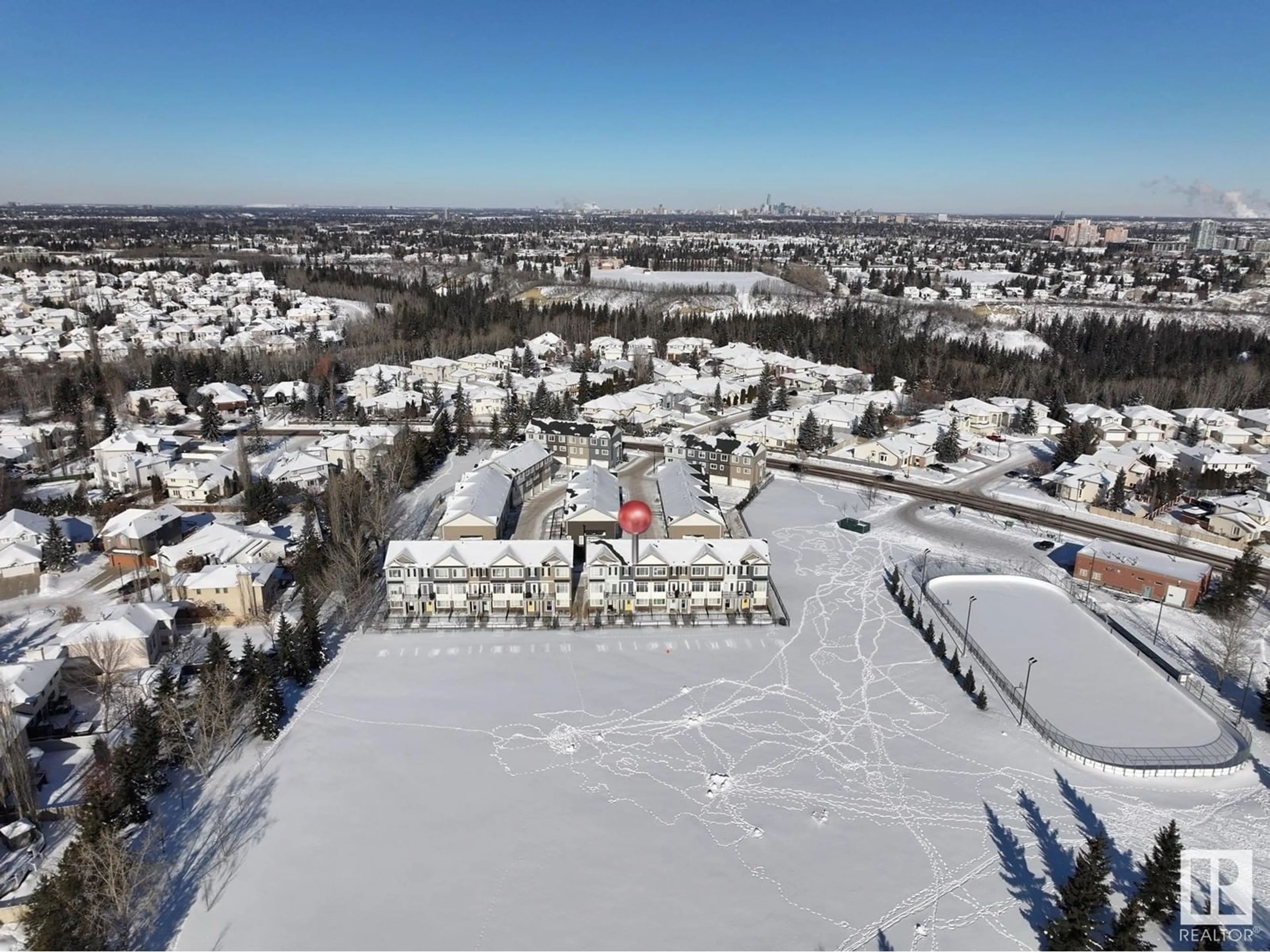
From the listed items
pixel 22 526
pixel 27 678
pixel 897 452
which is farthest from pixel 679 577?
pixel 22 526

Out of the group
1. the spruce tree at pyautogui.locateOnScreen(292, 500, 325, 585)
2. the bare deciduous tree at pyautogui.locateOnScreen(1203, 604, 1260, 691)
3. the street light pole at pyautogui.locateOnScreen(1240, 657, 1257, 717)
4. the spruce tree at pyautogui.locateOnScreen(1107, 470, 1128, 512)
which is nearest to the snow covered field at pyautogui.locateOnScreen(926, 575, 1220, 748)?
the street light pole at pyautogui.locateOnScreen(1240, 657, 1257, 717)

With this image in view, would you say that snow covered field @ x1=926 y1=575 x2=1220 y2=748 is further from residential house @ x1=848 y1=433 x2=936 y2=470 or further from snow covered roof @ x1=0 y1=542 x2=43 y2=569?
snow covered roof @ x1=0 y1=542 x2=43 y2=569

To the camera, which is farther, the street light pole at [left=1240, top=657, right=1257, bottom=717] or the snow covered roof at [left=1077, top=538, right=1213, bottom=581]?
the snow covered roof at [left=1077, top=538, right=1213, bottom=581]

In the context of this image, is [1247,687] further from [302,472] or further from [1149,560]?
[302,472]

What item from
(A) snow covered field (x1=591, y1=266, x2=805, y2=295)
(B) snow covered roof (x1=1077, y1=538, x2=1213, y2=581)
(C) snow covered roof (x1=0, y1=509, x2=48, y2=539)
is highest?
(A) snow covered field (x1=591, y1=266, x2=805, y2=295)

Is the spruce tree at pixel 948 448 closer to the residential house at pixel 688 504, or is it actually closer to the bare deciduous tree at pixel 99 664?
the residential house at pixel 688 504

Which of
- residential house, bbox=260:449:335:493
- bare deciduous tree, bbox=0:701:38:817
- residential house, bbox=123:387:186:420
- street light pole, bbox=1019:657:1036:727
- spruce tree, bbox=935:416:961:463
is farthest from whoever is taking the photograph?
residential house, bbox=123:387:186:420
